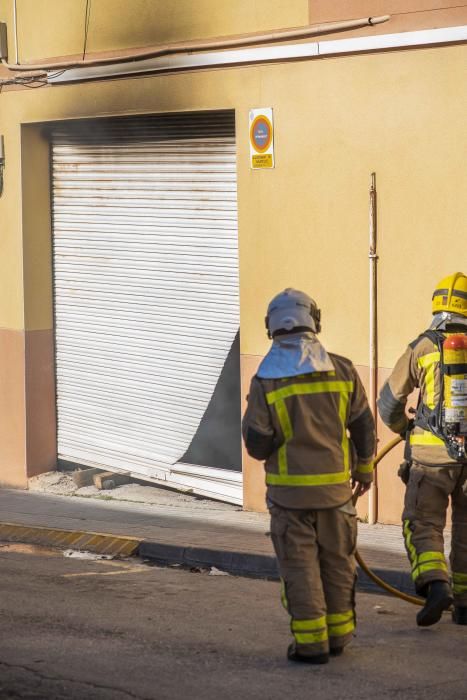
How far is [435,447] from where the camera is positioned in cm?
733

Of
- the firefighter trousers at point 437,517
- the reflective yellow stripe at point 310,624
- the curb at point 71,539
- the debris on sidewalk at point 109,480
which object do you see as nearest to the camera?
the reflective yellow stripe at point 310,624

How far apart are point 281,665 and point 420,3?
5126 mm

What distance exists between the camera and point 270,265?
35.0ft

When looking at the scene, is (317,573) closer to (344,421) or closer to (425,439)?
(344,421)

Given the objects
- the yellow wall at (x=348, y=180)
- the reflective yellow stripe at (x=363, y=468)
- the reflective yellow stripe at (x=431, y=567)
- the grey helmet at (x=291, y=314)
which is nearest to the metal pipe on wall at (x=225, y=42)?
the yellow wall at (x=348, y=180)

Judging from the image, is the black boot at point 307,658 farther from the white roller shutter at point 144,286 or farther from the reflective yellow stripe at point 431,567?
the white roller shutter at point 144,286

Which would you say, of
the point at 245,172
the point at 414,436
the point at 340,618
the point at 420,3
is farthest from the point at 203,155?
the point at 340,618

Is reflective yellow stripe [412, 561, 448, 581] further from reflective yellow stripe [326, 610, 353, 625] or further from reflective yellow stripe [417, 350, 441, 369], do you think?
reflective yellow stripe [417, 350, 441, 369]

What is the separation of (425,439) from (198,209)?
184 inches

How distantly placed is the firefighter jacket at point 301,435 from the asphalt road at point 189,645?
2.80ft

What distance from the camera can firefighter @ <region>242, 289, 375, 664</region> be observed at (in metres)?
6.47

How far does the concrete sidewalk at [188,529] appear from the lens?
9133mm

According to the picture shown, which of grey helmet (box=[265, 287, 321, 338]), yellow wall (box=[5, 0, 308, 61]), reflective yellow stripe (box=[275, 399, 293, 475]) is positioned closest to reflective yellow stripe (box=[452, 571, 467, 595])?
reflective yellow stripe (box=[275, 399, 293, 475])

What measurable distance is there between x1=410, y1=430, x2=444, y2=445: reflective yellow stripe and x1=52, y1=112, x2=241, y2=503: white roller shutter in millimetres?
4054
